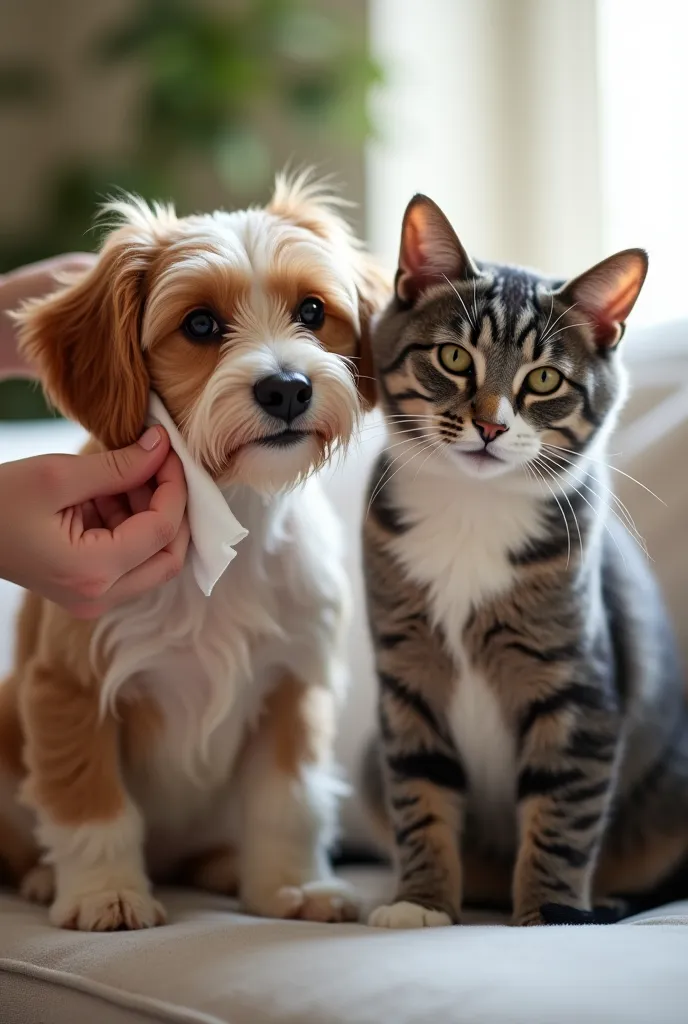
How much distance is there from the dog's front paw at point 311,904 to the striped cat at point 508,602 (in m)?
0.10

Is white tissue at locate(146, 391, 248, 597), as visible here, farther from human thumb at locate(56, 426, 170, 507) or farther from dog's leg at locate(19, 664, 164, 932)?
dog's leg at locate(19, 664, 164, 932)

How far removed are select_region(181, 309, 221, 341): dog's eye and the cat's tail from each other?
0.59m

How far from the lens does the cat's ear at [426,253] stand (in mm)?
1300

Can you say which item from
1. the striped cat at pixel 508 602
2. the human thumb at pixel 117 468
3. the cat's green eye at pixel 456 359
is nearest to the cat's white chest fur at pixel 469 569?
the striped cat at pixel 508 602

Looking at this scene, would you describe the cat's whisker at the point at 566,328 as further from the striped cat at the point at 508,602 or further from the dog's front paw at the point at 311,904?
the dog's front paw at the point at 311,904

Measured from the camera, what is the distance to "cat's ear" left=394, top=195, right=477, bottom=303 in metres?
1.30

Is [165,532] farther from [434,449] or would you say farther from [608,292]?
[608,292]

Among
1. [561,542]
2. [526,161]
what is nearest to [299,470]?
[561,542]

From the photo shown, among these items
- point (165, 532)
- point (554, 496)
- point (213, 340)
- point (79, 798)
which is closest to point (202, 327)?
point (213, 340)

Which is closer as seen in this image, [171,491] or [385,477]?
[171,491]

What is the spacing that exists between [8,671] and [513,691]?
0.76 metres

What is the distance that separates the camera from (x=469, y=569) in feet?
4.40

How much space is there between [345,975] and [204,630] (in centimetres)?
53

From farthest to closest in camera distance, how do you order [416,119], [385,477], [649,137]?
[416,119] → [649,137] → [385,477]
